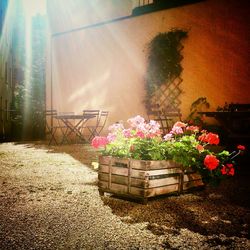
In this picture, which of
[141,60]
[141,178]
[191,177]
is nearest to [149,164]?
[141,178]

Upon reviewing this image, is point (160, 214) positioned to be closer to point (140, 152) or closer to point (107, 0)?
point (140, 152)

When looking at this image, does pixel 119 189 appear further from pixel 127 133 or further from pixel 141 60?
pixel 141 60

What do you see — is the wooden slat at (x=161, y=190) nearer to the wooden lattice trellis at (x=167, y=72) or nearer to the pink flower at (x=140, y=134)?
the pink flower at (x=140, y=134)

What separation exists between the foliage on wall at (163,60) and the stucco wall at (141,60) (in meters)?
0.20

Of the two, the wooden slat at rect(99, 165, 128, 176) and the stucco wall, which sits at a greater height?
the stucco wall

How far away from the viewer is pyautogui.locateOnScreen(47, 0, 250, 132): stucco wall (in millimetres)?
8477

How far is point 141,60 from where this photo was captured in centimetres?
1027

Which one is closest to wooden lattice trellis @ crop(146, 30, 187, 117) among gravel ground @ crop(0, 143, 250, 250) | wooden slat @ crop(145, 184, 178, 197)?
gravel ground @ crop(0, 143, 250, 250)

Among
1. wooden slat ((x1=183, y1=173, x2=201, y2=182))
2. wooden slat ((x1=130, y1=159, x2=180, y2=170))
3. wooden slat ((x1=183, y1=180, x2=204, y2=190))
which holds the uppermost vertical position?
wooden slat ((x1=130, y1=159, x2=180, y2=170))

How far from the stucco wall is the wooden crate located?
5.39 metres

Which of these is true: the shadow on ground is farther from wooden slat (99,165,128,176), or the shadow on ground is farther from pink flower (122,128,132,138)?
pink flower (122,128,132,138)

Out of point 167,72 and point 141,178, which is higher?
point 167,72

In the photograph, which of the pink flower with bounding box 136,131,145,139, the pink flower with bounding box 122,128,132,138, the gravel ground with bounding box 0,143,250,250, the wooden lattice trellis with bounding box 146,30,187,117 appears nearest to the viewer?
the gravel ground with bounding box 0,143,250,250

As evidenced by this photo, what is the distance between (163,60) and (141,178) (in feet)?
22.4
